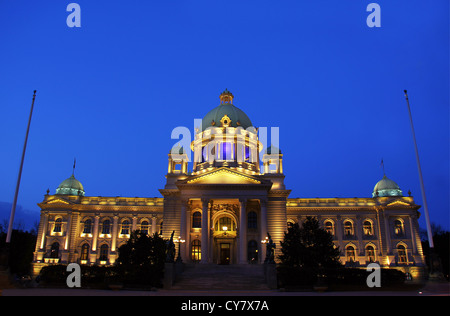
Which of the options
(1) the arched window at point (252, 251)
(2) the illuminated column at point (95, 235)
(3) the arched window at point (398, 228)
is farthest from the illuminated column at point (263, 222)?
(2) the illuminated column at point (95, 235)

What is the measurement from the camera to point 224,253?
172 ft

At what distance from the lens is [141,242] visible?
37438mm

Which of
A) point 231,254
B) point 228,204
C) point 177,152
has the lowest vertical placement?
point 231,254

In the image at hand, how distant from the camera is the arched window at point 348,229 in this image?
60469mm

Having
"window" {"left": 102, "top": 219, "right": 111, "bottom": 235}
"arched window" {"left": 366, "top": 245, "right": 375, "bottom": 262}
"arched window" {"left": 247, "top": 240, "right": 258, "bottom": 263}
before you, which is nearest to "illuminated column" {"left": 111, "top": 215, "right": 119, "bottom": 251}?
Result: "window" {"left": 102, "top": 219, "right": 111, "bottom": 235}

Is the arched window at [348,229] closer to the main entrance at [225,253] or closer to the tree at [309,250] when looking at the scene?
the main entrance at [225,253]

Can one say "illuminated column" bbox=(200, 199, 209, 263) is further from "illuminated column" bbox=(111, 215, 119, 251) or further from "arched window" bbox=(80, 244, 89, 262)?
"arched window" bbox=(80, 244, 89, 262)

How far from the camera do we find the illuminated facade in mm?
51281

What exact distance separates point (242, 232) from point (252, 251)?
16.2ft

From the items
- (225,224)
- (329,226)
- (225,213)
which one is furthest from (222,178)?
(329,226)

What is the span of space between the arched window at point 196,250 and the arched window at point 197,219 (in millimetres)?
2373
